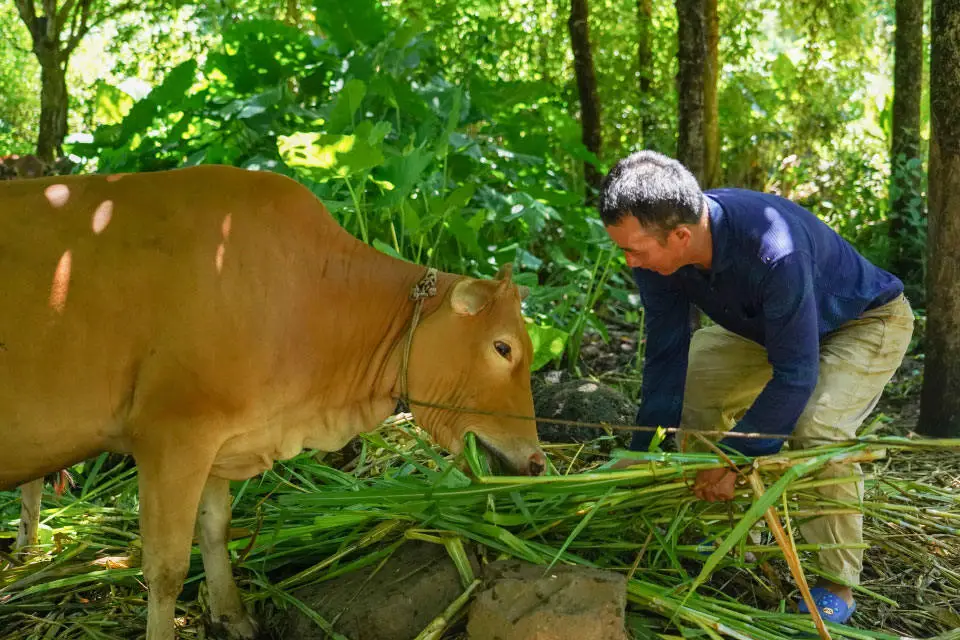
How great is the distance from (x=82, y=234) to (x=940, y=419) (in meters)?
4.01

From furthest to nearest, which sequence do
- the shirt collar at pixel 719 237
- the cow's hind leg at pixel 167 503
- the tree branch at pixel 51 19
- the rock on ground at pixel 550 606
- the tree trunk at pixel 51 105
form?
the tree branch at pixel 51 19 < the tree trunk at pixel 51 105 < the shirt collar at pixel 719 237 < the cow's hind leg at pixel 167 503 < the rock on ground at pixel 550 606

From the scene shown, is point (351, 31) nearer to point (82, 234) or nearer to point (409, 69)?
point (409, 69)

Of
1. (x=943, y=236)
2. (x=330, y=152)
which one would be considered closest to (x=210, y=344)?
(x=330, y=152)

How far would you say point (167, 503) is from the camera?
2.95 meters

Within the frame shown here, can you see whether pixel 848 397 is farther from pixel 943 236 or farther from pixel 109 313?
pixel 109 313

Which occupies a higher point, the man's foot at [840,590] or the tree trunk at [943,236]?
the tree trunk at [943,236]

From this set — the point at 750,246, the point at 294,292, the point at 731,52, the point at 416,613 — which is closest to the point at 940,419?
the point at 750,246

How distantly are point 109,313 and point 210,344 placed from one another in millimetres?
307

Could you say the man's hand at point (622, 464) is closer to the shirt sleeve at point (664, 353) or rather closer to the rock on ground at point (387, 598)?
the shirt sleeve at point (664, 353)

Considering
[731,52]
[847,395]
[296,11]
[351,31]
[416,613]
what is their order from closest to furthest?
[416,613] → [847,395] → [351,31] → [731,52] → [296,11]

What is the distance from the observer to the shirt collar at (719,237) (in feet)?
10.9

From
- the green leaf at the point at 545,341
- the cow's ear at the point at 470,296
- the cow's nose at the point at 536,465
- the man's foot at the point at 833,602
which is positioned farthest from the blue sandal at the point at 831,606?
the green leaf at the point at 545,341

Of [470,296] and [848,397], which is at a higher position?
[470,296]

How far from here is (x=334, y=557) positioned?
11.4ft
